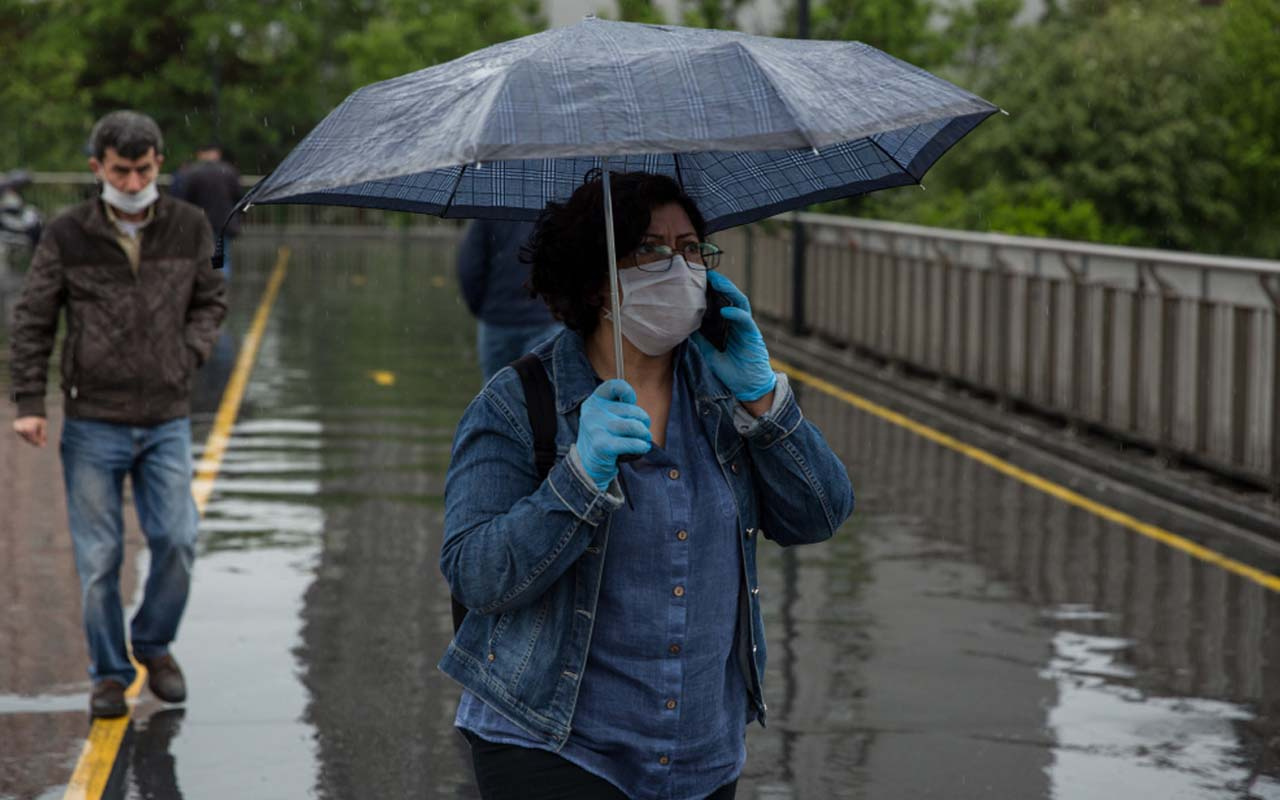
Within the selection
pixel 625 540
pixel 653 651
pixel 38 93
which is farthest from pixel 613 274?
pixel 38 93

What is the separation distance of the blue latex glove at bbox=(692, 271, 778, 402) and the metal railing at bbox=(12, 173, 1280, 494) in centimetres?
581

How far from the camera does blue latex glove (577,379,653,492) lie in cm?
378

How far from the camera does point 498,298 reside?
426 inches

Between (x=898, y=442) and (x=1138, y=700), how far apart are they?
7.24 metres

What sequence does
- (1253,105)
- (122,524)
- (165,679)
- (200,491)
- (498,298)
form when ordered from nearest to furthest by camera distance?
(122,524), (165,679), (498,298), (200,491), (1253,105)

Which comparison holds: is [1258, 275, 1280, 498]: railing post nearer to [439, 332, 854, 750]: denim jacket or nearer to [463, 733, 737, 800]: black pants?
[439, 332, 854, 750]: denim jacket

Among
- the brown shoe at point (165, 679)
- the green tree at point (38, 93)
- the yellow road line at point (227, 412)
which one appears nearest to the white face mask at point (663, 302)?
the brown shoe at point (165, 679)

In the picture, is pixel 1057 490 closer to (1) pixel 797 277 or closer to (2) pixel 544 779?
(2) pixel 544 779

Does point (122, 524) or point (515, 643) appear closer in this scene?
point (515, 643)

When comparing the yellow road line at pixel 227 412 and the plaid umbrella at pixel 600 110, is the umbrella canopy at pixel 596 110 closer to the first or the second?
the plaid umbrella at pixel 600 110

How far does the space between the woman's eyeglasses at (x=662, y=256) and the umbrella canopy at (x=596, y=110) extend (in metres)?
0.19

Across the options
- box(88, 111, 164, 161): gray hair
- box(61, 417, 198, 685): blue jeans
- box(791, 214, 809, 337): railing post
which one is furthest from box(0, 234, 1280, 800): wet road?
box(791, 214, 809, 337): railing post

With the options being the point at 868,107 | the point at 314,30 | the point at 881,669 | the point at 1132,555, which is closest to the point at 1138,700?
the point at 881,669

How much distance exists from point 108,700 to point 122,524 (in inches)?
23.2
